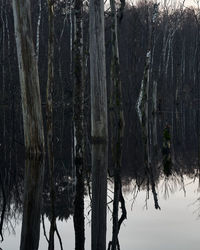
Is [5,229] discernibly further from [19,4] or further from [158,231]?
[19,4]

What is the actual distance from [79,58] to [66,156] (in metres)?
9.21

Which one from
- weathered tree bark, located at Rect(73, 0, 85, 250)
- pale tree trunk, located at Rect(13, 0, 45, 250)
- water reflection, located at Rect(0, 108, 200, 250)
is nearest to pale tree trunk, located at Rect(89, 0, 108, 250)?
weathered tree bark, located at Rect(73, 0, 85, 250)

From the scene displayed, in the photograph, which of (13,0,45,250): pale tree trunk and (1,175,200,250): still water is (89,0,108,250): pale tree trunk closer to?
(1,175,200,250): still water

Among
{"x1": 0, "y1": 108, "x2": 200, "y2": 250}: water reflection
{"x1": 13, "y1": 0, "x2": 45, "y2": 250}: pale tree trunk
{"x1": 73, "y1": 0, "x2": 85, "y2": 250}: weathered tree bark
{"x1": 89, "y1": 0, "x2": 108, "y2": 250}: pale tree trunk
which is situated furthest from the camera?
{"x1": 0, "y1": 108, "x2": 200, "y2": 250}: water reflection

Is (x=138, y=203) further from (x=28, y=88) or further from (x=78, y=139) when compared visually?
(x=28, y=88)

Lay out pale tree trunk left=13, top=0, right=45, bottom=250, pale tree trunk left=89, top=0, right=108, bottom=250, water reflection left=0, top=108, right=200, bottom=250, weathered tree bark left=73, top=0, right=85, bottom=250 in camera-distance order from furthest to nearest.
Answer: water reflection left=0, top=108, right=200, bottom=250 → weathered tree bark left=73, top=0, right=85, bottom=250 → pale tree trunk left=89, top=0, right=108, bottom=250 → pale tree trunk left=13, top=0, right=45, bottom=250

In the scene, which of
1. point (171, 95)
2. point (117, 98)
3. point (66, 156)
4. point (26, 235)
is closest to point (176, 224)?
point (117, 98)

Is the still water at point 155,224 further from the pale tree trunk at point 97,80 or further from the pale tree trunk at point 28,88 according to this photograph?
the pale tree trunk at point 28,88

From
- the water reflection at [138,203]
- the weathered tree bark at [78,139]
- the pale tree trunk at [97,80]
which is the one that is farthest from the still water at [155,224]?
the pale tree trunk at [97,80]

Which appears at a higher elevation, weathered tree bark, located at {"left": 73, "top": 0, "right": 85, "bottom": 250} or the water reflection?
weathered tree bark, located at {"left": 73, "top": 0, "right": 85, "bottom": 250}

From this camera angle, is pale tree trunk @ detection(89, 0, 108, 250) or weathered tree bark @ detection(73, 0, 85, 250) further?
weathered tree bark @ detection(73, 0, 85, 250)

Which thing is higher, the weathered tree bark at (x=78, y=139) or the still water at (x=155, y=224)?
the weathered tree bark at (x=78, y=139)

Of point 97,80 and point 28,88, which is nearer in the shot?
point 28,88

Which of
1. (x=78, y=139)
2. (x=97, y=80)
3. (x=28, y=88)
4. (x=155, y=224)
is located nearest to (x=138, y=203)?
(x=155, y=224)
